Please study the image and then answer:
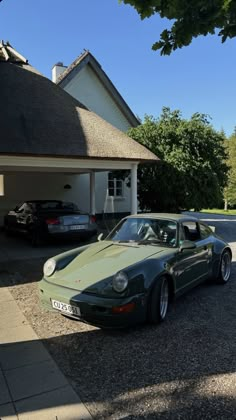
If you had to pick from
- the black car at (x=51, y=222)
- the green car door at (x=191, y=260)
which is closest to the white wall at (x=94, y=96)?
the black car at (x=51, y=222)

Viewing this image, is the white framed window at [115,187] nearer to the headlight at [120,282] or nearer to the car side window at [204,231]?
the car side window at [204,231]

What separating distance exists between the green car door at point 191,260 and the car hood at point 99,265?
1.33 feet

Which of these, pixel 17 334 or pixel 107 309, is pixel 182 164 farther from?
pixel 17 334

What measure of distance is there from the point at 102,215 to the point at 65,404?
1501 centimetres

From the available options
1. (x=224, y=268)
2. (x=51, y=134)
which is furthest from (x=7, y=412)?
(x=51, y=134)

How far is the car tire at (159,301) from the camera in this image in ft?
14.1

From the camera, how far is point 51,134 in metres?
10.2

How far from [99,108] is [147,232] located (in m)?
14.4

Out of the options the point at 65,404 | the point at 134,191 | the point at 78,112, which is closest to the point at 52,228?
the point at 134,191

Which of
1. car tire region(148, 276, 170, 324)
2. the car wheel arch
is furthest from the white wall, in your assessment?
car tire region(148, 276, 170, 324)

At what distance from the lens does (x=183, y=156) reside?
1351cm

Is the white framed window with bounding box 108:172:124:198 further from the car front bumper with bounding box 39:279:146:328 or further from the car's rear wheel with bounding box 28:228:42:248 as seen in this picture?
the car front bumper with bounding box 39:279:146:328

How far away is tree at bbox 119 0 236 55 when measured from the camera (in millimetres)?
2637

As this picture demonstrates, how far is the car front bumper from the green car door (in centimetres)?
106
